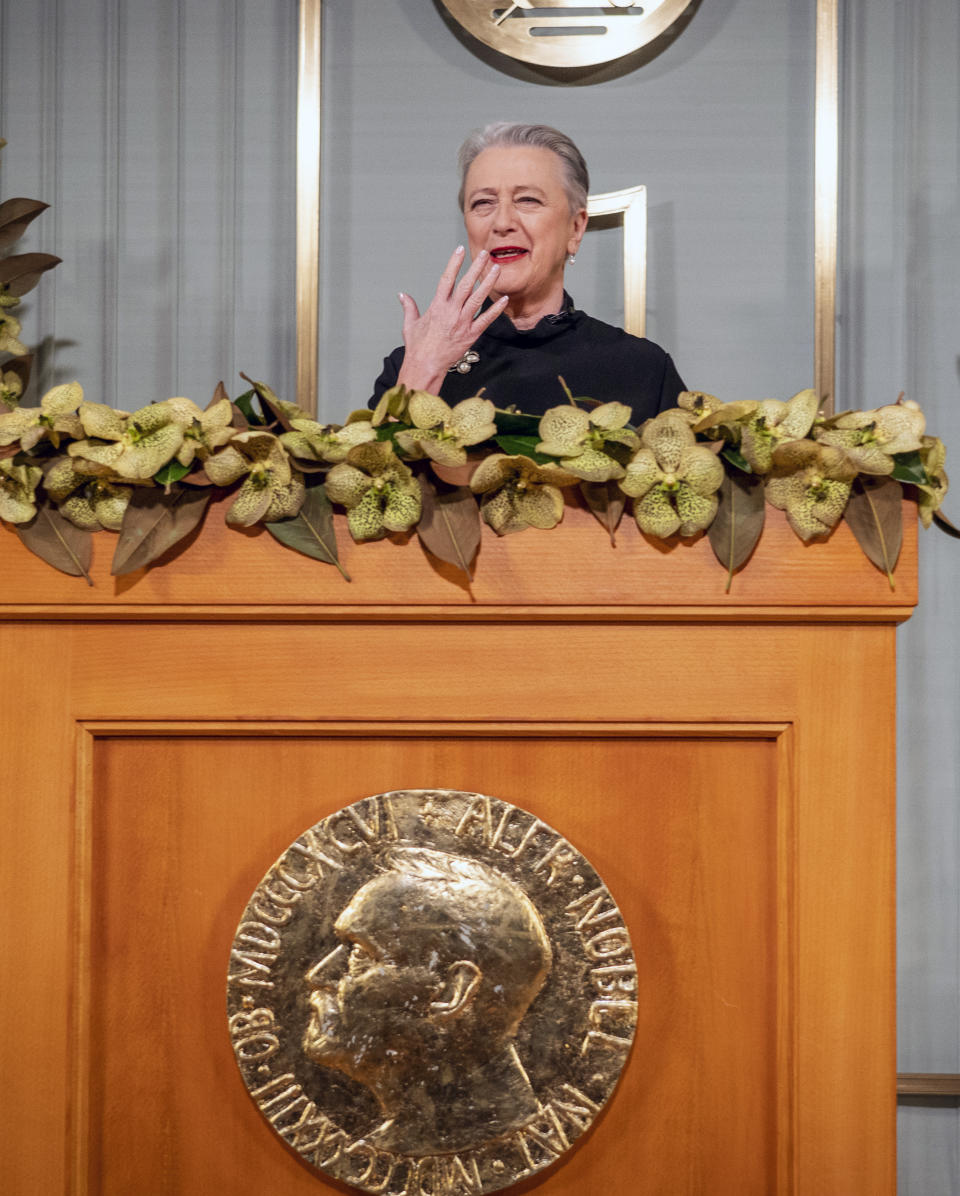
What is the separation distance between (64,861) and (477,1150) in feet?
1.00

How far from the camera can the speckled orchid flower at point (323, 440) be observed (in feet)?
2.10

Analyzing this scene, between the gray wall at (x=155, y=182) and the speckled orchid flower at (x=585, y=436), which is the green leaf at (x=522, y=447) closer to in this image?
the speckled orchid flower at (x=585, y=436)

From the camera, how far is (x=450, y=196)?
1351 millimetres

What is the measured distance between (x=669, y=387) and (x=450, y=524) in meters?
0.61

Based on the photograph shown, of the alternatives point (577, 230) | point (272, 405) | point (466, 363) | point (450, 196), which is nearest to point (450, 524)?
point (272, 405)

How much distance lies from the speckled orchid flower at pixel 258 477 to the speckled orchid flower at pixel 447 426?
0.24ft

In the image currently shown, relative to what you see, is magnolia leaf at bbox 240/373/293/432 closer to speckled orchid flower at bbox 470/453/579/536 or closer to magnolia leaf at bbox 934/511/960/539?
speckled orchid flower at bbox 470/453/579/536

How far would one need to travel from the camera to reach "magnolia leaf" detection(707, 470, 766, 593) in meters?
0.64

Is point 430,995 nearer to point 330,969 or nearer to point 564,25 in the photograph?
point 330,969

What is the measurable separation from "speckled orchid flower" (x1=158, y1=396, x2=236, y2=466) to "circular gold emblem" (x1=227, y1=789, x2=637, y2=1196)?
23cm

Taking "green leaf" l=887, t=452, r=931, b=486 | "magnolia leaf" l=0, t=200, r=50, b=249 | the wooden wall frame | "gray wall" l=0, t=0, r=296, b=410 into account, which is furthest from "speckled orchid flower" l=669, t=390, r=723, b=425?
"magnolia leaf" l=0, t=200, r=50, b=249

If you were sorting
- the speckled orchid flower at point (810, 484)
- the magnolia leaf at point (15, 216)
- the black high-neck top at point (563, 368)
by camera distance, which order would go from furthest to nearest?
the magnolia leaf at point (15, 216), the black high-neck top at point (563, 368), the speckled orchid flower at point (810, 484)

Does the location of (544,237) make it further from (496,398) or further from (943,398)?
(943,398)

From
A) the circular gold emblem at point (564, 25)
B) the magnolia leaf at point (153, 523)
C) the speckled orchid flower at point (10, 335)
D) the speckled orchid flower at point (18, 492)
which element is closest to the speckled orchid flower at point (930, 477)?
the magnolia leaf at point (153, 523)
